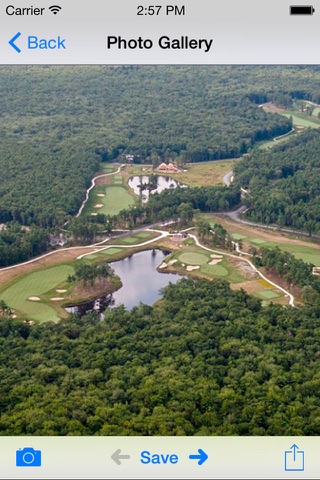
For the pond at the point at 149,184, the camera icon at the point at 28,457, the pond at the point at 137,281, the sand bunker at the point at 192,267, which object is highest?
the camera icon at the point at 28,457

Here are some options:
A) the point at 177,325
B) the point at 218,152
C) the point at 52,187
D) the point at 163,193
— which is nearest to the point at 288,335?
the point at 177,325

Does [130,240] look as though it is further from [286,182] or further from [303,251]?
[286,182]

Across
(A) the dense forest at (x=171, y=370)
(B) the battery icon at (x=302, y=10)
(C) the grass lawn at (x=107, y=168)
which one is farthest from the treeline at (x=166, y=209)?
(B) the battery icon at (x=302, y=10)

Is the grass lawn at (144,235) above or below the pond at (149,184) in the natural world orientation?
below

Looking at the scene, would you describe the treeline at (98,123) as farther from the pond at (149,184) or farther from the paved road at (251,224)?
the paved road at (251,224)

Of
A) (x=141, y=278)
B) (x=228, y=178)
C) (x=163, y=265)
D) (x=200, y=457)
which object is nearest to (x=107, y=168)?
(x=228, y=178)

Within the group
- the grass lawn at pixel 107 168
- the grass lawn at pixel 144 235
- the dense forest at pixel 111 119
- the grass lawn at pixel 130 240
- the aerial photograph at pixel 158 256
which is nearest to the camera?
the aerial photograph at pixel 158 256
